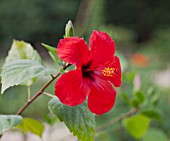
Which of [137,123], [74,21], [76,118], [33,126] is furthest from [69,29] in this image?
[74,21]

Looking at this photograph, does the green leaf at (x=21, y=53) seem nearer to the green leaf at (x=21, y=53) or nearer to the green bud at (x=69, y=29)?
the green leaf at (x=21, y=53)

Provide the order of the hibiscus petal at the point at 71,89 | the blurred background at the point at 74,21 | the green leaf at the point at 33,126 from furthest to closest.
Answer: the blurred background at the point at 74,21 → the green leaf at the point at 33,126 → the hibiscus petal at the point at 71,89

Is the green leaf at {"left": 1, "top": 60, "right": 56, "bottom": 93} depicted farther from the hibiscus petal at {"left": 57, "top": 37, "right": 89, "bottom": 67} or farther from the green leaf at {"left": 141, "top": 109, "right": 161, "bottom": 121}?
the green leaf at {"left": 141, "top": 109, "right": 161, "bottom": 121}

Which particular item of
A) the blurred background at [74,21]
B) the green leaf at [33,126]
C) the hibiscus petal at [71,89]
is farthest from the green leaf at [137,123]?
the blurred background at [74,21]

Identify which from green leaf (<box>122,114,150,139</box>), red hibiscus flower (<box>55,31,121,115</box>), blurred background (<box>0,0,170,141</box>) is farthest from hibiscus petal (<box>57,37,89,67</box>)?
blurred background (<box>0,0,170,141</box>)

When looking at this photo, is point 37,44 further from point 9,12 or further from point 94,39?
point 94,39

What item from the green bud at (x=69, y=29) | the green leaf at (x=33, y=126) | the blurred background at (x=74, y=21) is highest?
the green bud at (x=69, y=29)

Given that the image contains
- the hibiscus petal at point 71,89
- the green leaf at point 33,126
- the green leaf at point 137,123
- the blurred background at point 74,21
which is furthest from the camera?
the blurred background at point 74,21

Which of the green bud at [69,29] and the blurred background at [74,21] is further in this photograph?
the blurred background at [74,21]
